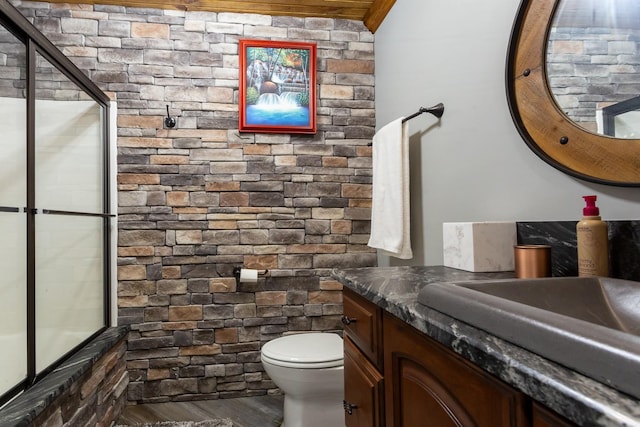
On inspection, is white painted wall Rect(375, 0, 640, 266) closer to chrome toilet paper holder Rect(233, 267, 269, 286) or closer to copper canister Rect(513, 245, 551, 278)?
copper canister Rect(513, 245, 551, 278)

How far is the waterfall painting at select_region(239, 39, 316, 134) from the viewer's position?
225cm

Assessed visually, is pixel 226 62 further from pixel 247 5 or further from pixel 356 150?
pixel 356 150

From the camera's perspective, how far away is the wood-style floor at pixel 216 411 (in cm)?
195

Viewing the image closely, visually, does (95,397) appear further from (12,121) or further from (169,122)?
(169,122)

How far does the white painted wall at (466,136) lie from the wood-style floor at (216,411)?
1.12m

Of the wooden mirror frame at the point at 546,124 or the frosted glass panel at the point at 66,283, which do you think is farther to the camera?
the frosted glass panel at the point at 66,283

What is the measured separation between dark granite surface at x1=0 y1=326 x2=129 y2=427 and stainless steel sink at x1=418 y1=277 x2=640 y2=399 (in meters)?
1.26

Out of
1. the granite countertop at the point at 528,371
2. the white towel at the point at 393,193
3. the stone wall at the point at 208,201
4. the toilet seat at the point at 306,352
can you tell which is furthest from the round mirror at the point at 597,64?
the stone wall at the point at 208,201

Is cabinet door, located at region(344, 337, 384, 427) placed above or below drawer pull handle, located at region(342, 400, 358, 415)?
above

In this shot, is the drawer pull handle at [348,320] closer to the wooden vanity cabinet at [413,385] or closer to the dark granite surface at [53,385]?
the wooden vanity cabinet at [413,385]

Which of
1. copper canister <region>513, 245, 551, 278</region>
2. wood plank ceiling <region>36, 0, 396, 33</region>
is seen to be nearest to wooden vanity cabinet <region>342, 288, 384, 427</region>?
copper canister <region>513, 245, 551, 278</region>

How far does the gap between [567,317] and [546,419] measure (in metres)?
0.13

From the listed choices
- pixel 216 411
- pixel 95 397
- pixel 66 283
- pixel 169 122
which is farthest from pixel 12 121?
pixel 216 411

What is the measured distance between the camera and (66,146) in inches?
68.4
